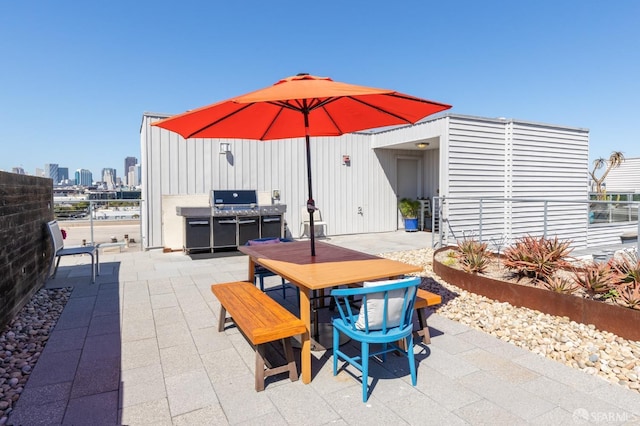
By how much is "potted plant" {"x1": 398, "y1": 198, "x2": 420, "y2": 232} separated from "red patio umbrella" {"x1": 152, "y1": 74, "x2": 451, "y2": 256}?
23.0 feet

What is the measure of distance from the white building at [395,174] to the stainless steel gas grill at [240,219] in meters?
0.70

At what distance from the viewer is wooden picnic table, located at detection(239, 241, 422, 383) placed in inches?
97.1

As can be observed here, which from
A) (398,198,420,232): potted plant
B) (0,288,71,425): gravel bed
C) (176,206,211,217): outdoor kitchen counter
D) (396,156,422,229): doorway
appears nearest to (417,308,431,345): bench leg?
(0,288,71,425): gravel bed

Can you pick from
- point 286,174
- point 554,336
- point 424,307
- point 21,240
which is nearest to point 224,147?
point 286,174

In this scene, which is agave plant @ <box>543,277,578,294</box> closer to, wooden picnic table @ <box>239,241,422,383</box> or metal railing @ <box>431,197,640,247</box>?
wooden picnic table @ <box>239,241,422,383</box>

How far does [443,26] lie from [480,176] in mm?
4764

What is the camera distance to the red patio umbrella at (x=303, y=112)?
97.5 inches

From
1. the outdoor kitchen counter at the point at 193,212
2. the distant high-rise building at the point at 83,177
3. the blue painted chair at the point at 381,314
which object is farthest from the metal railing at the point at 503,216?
the distant high-rise building at the point at 83,177

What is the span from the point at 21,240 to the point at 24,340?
4.77 feet

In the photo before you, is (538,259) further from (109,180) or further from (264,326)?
(109,180)

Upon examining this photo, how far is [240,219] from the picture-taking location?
755 centimetres

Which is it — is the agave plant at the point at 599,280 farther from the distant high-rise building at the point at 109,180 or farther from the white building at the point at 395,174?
the distant high-rise building at the point at 109,180

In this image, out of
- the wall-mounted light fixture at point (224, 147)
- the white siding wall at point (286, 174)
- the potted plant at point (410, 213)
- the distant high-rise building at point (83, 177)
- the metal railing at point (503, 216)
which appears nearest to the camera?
the white siding wall at point (286, 174)

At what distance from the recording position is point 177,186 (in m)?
8.03
